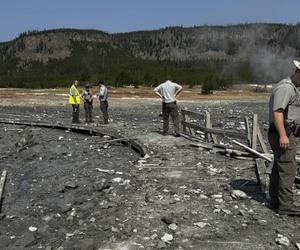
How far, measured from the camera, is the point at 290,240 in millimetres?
5738

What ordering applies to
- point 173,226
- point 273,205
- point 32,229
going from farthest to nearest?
point 32,229, point 273,205, point 173,226

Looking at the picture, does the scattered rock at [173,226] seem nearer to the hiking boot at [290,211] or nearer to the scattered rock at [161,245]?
the scattered rock at [161,245]

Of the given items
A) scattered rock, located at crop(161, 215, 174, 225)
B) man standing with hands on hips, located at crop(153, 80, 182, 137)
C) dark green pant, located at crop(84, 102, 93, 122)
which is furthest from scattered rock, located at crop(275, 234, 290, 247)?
dark green pant, located at crop(84, 102, 93, 122)

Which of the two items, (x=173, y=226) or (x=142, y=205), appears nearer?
(x=173, y=226)

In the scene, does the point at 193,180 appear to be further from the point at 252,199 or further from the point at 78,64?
the point at 78,64

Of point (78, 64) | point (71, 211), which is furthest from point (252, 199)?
point (78, 64)

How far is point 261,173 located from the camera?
860 centimetres

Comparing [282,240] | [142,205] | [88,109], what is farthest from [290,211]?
[88,109]

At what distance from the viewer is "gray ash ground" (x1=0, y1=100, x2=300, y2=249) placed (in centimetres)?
601

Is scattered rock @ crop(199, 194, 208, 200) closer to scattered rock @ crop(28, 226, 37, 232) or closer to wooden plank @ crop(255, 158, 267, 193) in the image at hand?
wooden plank @ crop(255, 158, 267, 193)

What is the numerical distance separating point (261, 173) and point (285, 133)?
2.35m

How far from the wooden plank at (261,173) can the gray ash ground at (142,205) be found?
0.13 meters

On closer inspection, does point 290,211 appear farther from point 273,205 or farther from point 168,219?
point 168,219

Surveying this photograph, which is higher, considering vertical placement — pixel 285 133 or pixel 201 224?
pixel 285 133
